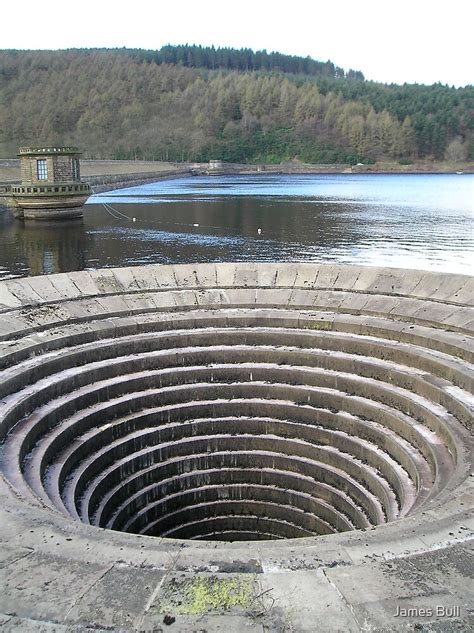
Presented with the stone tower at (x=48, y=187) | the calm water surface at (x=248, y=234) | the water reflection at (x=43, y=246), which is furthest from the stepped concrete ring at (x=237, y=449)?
the stone tower at (x=48, y=187)

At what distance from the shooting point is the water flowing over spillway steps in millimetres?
15672

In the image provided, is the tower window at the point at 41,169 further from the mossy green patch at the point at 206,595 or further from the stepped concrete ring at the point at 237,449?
the mossy green patch at the point at 206,595

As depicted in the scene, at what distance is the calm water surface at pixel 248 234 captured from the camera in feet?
168

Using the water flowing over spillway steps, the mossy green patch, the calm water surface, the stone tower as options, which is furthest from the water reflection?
the mossy green patch

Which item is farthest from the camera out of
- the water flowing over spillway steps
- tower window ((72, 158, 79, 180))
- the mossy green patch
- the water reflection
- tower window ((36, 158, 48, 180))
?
tower window ((72, 158, 79, 180))

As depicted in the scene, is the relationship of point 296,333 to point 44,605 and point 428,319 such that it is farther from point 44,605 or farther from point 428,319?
point 44,605

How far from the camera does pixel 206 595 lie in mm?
8156

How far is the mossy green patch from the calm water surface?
3957cm

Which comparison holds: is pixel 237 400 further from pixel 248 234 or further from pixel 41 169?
pixel 41 169

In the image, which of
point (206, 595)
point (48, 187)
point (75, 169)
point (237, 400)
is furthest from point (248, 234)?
point (206, 595)

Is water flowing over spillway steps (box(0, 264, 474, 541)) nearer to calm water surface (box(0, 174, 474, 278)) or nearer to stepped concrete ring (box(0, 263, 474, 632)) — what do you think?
stepped concrete ring (box(0, 263, 474, 632))

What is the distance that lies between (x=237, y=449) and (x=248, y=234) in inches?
1876

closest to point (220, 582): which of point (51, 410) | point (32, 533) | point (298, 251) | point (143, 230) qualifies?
point (32, 533)

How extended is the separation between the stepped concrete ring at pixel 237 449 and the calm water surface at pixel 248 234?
87.4 feet
